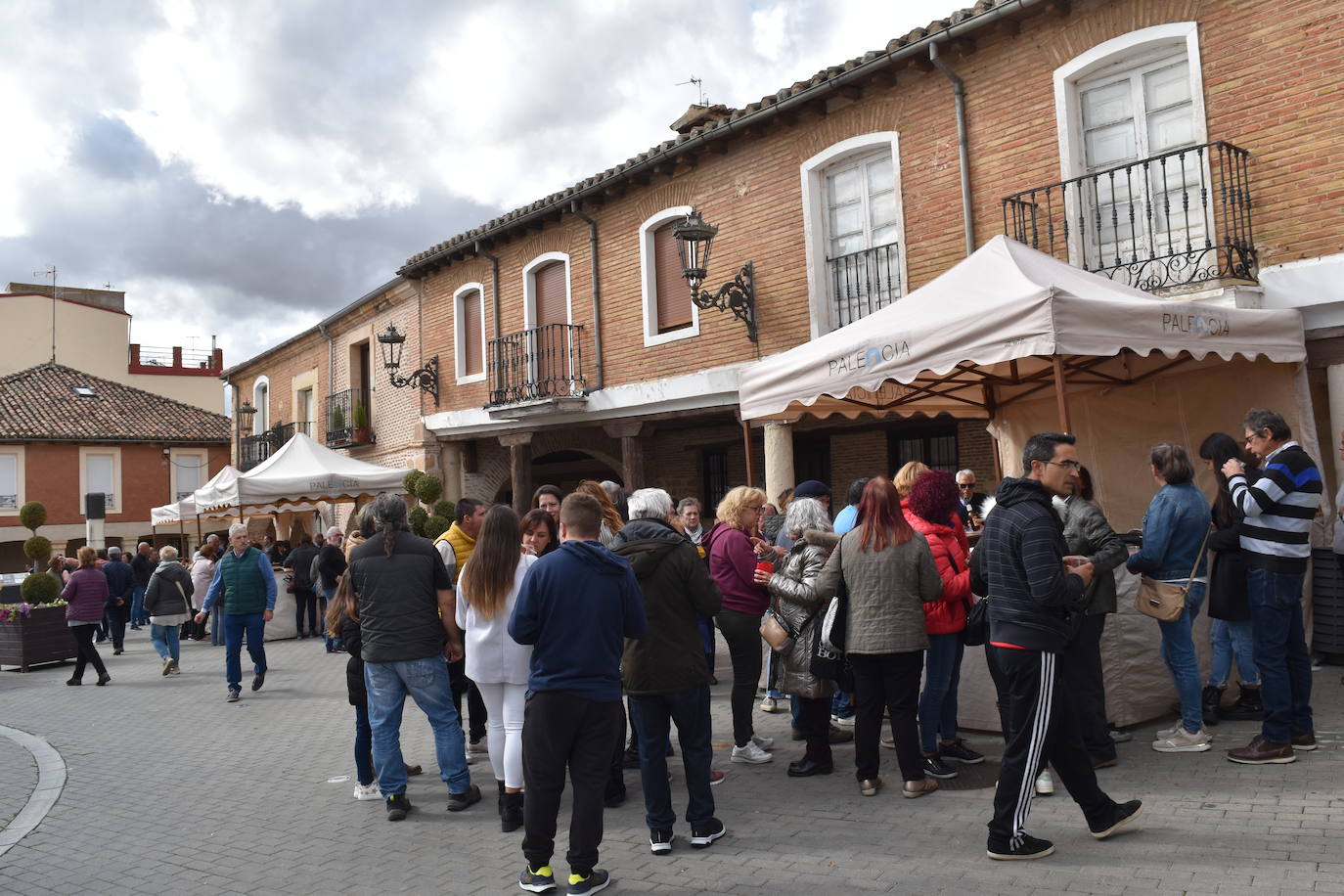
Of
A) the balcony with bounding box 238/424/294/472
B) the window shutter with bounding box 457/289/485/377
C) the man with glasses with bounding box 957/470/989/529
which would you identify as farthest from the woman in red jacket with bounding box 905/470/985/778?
the balcony with bounding box 238/424/294/472

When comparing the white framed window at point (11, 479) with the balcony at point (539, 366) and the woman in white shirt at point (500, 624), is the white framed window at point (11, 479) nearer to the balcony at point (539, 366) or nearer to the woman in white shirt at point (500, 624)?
the balcony at point (539, 366)

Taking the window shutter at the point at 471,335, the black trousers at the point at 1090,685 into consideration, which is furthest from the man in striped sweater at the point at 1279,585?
Answer: the window shutter at the point at 471,335

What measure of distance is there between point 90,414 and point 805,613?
36500 mm

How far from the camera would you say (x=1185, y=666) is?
225 inches

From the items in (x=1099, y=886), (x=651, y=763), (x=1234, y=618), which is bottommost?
(x=1099, y=886)

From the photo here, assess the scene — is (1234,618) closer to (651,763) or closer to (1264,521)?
(1264,521)

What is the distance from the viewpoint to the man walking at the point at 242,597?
960cm

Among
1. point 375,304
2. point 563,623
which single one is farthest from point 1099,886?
point 375,304

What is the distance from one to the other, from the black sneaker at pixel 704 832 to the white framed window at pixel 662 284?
9.87 meters

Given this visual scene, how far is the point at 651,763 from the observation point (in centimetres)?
475

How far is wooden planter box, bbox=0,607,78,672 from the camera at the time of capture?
13.1 metres

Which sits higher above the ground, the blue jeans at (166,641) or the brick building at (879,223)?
the brick building at (879,223)

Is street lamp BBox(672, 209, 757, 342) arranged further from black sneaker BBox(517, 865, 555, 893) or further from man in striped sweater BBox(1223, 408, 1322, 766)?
black sneaker BBox(517, 865, 555, 893)

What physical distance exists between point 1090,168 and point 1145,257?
1099mm
